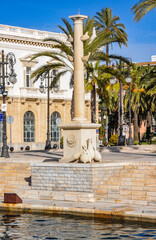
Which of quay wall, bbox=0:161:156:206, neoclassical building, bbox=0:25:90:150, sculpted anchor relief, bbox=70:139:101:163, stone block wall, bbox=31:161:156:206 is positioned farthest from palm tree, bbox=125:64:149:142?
stone block wall, bbox=31:161:156:206

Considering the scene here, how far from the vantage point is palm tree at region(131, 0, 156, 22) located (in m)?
29.8

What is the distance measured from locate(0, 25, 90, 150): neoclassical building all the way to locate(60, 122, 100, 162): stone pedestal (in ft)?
103

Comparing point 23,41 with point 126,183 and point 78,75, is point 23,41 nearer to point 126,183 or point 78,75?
point 78,75

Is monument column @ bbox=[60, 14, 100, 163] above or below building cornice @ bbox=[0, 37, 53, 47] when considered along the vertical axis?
below

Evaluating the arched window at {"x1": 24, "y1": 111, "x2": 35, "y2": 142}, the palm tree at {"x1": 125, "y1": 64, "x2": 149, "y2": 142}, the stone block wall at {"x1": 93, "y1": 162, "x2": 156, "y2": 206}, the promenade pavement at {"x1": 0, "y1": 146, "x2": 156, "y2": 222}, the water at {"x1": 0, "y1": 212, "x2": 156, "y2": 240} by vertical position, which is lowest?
the water at {"x1": 0, "y1": 212, "x2": 156, "y2": 240}

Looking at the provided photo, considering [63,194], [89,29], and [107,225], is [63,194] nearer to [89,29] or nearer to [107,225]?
[107,225]

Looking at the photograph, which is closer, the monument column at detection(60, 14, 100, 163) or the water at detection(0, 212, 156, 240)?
the water at detection(0, 212, 156, 240)

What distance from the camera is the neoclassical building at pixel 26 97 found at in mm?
54781

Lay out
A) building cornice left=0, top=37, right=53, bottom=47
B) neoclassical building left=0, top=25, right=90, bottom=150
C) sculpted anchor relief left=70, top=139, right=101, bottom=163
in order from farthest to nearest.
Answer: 1. neoclassical building left=0, top=25, right=90, bottom=150
2. building cornice left=0, top=37, right=53, bottom=47
3. sculpted anchor relief left=70, top=139, right=101, bottom=163

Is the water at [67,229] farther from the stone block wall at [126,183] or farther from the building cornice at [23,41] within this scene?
the building cornice at [23,41]

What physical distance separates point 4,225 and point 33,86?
42.7 m

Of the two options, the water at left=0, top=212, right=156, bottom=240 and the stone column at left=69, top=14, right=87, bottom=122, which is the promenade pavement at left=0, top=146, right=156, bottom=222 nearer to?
the water at left=0, top=212, right=156, bottom=240

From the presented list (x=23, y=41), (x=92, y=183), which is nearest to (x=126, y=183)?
(x=92, y=183)

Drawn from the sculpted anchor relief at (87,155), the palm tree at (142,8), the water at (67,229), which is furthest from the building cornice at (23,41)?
the water at (67,229)
